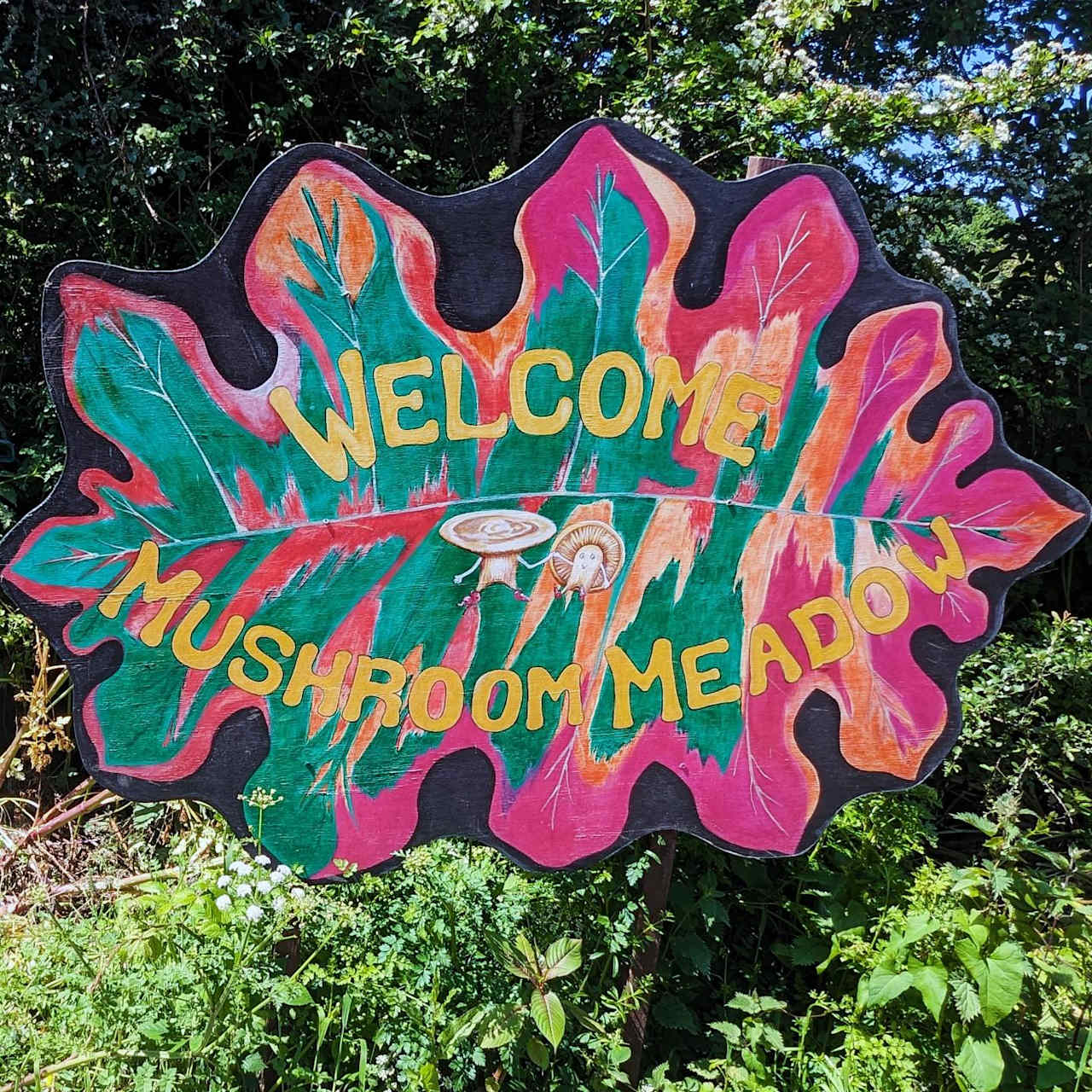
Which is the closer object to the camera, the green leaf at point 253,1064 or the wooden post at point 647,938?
the green leaf at point 253,1064

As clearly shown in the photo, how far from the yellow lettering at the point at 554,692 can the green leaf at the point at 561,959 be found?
17.4 inches

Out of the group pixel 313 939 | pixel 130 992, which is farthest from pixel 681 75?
pixel 130 992

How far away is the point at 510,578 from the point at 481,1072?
45.5 inches

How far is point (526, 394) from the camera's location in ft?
6.38

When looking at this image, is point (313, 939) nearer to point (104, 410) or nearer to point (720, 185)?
point (104, 410)

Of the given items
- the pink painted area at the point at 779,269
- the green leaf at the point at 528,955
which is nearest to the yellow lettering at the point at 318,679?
the green leaf at the point at 528,955

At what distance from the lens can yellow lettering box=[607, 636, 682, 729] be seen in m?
2.00

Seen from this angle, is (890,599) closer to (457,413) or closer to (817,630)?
(817,630)

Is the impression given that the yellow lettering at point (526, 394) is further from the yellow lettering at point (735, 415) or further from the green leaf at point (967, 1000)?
the green leaf at point (967, 1000)

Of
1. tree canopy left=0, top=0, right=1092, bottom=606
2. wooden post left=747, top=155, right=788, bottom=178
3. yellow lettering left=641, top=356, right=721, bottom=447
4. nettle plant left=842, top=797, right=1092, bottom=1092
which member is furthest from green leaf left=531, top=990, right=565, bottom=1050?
tree canopy left=0, top=0, right=1092, bottom=606

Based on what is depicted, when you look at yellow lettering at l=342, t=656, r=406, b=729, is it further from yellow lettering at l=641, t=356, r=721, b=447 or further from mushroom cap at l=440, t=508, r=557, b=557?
yellow lettering at l=641, t=356, r=721, b=447

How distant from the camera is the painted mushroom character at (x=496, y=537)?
1957 mm

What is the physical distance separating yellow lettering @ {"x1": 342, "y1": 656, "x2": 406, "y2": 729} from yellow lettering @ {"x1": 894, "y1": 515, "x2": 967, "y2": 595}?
3.69 feet

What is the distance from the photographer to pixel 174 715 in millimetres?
1896
